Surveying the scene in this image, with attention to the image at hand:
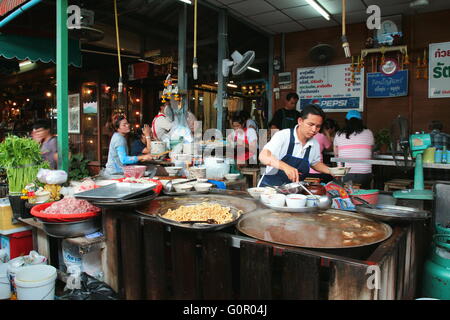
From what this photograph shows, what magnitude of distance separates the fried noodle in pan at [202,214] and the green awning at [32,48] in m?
5.06

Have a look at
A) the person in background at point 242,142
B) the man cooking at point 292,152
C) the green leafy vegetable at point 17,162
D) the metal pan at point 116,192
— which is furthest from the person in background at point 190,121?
the metal pan at point 116,192

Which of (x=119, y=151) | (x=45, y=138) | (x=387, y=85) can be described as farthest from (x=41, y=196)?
(x=387, y=85)

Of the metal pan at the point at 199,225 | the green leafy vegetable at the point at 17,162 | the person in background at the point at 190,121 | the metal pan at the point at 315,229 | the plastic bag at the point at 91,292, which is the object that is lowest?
the plastic bag at the point at 91,292

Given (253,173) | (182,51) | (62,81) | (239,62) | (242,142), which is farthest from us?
(242,142)

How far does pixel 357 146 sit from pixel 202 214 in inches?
140

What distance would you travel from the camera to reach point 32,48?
5812 mm

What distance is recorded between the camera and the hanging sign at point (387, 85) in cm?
726

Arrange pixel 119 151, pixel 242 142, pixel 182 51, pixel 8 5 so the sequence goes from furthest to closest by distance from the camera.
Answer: pixel 242 142 < pixel 182 51 < pixel 119 151 < pixel 8 5

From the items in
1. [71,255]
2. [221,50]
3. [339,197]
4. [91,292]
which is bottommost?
[91,292]

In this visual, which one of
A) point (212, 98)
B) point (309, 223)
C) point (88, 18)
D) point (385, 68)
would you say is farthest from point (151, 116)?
point (309, 223)

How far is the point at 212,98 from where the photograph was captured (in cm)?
1080

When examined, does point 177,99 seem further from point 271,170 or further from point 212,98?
point 212,98

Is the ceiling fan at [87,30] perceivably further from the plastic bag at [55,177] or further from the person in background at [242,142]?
the person in background at [242,142]

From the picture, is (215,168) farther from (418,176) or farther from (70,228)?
(418,176)
